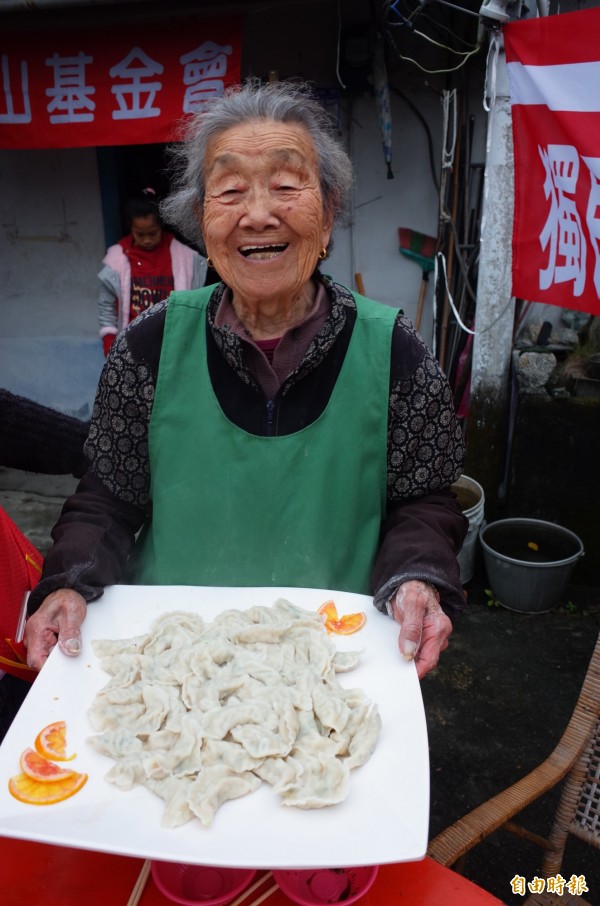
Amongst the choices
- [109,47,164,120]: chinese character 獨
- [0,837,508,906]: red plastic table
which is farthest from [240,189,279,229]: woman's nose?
[109,47,164,120]: chinese character 獨

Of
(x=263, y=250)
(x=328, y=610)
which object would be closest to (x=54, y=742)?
(x=328, y=610)

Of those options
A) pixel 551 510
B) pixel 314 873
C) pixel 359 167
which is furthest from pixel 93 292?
pixel 314 873

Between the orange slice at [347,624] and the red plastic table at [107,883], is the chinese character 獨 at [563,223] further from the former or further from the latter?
the red plastic table at [107,883]

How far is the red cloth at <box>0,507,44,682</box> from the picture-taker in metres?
1.72

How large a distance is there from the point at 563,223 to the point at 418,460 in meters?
2.24

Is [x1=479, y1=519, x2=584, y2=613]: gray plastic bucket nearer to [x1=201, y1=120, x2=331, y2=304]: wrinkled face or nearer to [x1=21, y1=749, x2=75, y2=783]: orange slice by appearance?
[x1=201, y1=120, x2=331, y2=304]: wrinkled face

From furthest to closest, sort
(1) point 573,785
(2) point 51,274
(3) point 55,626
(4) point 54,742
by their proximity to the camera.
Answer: (2) point 51,274, (1) point 573,785, (3) point 55,626, (4) point 54,742

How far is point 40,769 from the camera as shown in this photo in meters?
1.31

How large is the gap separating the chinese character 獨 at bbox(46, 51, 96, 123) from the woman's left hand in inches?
183

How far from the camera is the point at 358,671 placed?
1608mm

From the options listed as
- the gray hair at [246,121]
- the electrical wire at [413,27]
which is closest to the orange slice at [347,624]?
the gray hair at [246,121]

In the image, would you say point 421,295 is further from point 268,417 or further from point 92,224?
point 268,417

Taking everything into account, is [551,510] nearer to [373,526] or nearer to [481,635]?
[481,635]

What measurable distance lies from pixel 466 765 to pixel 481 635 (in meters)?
1.13
